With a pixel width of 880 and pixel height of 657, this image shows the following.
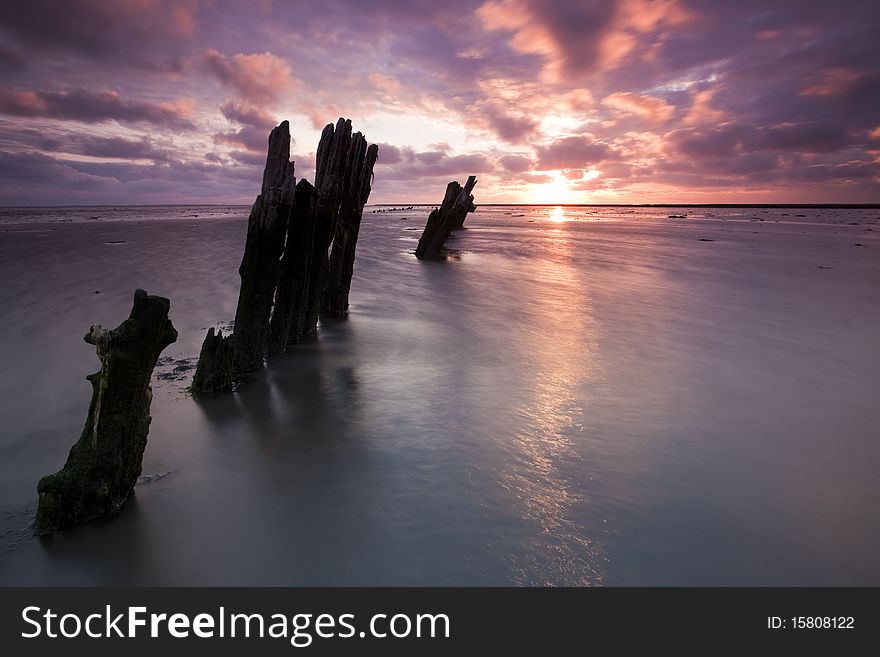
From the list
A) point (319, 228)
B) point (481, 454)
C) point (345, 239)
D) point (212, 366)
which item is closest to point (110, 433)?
point (212, 366)

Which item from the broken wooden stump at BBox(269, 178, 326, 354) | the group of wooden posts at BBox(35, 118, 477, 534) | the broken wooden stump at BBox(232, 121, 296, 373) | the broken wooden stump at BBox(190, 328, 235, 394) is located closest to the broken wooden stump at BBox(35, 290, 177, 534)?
the group of wooden posts at BBox(35, 118, 477, 534)

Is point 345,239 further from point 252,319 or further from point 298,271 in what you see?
point 252,319

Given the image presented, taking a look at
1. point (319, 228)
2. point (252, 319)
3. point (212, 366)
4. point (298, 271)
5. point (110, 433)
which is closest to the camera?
point (110, 433)

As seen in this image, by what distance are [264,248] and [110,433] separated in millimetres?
3389

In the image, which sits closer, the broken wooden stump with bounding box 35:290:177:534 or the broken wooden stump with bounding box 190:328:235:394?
the broken wooden stump with bounding box 35:290:177:534

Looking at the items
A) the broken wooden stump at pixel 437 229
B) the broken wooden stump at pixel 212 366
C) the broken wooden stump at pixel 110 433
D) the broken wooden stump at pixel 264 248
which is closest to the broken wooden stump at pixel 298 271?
the broken wooden stump at pixel 264 248

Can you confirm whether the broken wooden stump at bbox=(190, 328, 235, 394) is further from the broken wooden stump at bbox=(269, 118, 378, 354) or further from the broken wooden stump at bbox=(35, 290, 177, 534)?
the broken wooden stump at bbox=(35, 290, 177, 534)

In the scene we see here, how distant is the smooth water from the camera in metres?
3.03

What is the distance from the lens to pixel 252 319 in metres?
6.29

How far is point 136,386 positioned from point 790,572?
15.4 feet

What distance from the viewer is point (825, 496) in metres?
3.73

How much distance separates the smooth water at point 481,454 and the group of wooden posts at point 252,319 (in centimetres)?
29
